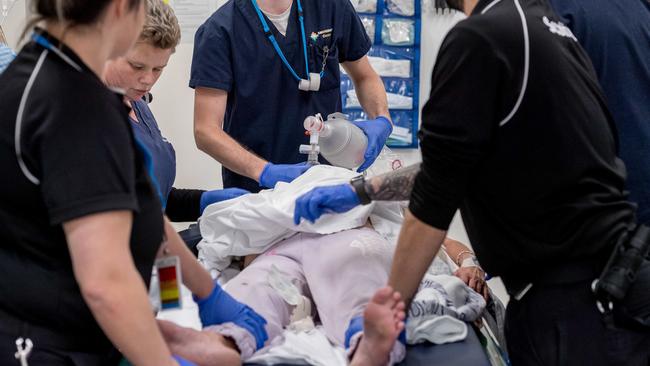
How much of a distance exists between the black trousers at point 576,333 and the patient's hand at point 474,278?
2.63 ft

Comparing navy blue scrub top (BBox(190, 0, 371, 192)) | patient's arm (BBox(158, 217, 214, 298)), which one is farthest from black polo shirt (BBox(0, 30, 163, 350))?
navy blue scrub top (BBox(190, 0, 371, 192))

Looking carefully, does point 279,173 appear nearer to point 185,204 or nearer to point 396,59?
point 185,204

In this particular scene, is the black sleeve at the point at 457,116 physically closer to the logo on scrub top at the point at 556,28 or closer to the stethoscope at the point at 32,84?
the logo on scrub top at the point at 556,28

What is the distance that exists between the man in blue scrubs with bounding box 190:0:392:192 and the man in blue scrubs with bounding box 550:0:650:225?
36.5 inches

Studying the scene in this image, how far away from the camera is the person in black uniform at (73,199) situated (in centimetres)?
99

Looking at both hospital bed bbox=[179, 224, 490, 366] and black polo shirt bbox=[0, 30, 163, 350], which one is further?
hospital bed bbox=[179, 224, 490, 366]

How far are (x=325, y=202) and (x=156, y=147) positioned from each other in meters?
0.74

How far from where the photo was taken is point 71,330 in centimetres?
117

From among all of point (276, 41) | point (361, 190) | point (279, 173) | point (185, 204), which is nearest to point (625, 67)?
point (361, 190)

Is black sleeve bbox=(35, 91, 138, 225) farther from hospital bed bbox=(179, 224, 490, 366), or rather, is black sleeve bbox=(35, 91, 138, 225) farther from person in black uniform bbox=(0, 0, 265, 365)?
hospital bed bbox=(179, 224, 490, 366)

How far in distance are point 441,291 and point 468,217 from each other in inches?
19.6

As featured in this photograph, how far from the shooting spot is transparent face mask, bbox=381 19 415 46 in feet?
12.0

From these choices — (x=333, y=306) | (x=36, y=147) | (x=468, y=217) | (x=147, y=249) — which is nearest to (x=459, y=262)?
(x=333, y=306)

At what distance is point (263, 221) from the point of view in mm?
1969
